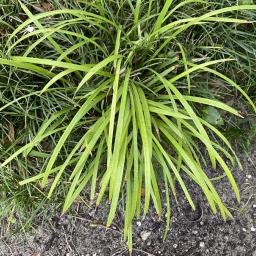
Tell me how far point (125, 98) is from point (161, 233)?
0.76 m

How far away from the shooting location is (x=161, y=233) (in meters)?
1.97

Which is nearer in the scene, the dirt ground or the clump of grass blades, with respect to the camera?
the clump of grass blades

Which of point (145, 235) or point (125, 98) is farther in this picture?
point (145, 235)

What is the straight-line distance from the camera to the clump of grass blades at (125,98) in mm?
1563

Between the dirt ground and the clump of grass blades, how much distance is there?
187 millimetres

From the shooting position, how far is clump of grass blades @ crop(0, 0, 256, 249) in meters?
1.56

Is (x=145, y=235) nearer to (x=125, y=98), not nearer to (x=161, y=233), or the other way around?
(x=161, y=233)

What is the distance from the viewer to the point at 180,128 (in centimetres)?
162

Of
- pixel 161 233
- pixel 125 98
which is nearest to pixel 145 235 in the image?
pixel 161 233

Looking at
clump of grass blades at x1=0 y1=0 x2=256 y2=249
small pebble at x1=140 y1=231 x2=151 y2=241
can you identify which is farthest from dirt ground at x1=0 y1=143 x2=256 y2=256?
clump of grass blades at x1=0 y1=0 x2=256 y2=249

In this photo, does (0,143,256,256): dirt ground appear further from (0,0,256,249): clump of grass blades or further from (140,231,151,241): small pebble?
(0,0,256,249): clump of grass blades

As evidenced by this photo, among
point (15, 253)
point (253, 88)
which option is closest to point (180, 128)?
point (253, 88)

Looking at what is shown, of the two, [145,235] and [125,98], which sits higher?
[125,98]

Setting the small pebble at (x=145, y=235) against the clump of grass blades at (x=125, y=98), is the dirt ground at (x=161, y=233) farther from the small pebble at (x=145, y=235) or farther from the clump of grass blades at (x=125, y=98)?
the clump of grass blades at (x=125, y=98)
